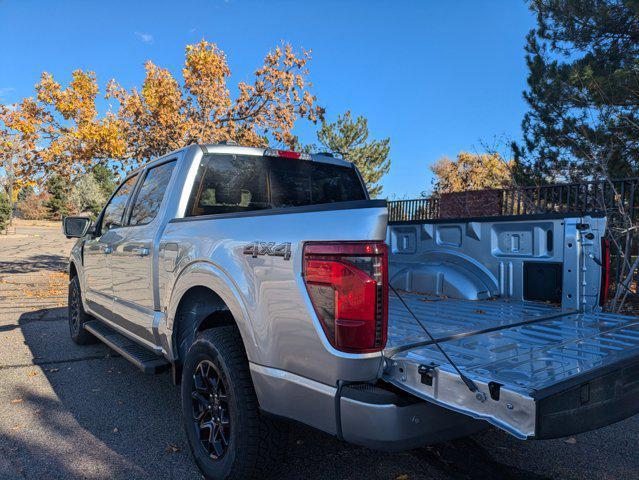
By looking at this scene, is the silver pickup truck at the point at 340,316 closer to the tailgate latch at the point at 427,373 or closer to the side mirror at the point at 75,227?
the tailgate latch at the point at 427,373

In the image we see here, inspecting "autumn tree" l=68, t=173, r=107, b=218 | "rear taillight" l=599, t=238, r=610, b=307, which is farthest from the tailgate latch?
"autumn tree" l=68, t=173, r=107, b=218

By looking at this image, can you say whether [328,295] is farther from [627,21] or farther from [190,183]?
[627,21]

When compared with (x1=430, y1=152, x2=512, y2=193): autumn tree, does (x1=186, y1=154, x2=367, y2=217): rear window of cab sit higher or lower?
lower

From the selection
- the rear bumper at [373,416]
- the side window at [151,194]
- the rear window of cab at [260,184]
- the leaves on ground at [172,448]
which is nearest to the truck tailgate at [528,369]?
the rear bumper at [373,416]

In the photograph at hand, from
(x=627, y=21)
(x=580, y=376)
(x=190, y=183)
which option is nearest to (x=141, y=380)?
(x=190, y=183)

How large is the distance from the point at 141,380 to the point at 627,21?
1057 cm

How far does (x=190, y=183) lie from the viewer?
134 inches

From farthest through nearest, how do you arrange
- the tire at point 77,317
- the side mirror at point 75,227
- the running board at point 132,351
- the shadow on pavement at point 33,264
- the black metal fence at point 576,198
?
the shadow on pavement at point 33,264, the black metal fence at point 576,198, the tire at point 77,317, the side mirror at point 75,227, the running board at point 132,351

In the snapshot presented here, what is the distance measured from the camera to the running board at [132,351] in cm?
339

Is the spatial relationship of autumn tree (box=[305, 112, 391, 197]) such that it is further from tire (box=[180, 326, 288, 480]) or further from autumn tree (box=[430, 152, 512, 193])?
tire (box=[180, 326, 288, 480])

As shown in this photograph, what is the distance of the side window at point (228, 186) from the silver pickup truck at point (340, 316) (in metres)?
0.01

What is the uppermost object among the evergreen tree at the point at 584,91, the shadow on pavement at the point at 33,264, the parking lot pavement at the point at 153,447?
the evergreen tree at the point at 584,91

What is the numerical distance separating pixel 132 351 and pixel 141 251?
0.89m

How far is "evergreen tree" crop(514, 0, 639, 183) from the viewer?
849cm
